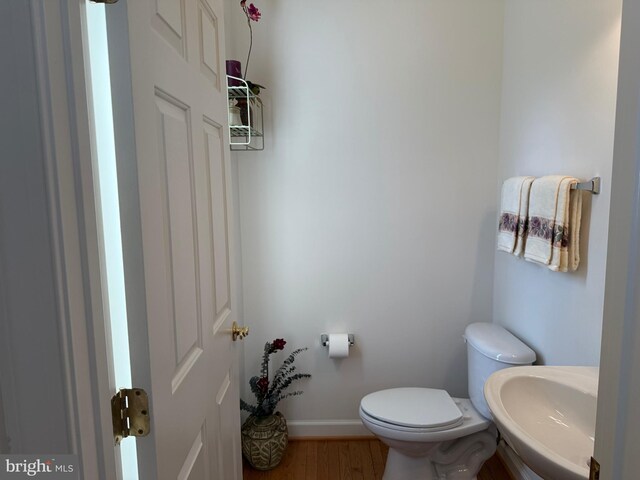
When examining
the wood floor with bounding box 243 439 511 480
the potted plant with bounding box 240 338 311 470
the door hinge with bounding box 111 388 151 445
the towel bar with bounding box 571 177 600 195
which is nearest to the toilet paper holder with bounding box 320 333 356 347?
the potted plant with bounding box 240 338 311 470

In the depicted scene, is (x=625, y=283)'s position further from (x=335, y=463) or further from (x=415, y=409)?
(x=335, y=463)

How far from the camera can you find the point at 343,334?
84.6 inches

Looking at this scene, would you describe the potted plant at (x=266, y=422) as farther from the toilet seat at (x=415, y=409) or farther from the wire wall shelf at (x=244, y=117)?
the wire wall shelf at (x=244, y=117)

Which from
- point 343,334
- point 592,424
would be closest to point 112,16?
point 592,424

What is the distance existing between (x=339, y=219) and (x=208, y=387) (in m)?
1.24

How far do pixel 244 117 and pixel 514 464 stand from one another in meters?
2.13

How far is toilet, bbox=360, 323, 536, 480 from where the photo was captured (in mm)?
1649

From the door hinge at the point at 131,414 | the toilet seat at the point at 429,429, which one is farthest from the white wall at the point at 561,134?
the door hinge at the point at 131,414

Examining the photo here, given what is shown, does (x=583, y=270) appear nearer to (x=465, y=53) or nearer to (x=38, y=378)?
(x=465, y=53)

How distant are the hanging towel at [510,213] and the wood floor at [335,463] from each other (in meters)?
1.18

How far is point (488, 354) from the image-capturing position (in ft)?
5.65

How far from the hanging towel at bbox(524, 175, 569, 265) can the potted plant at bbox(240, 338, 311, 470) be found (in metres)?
1.23

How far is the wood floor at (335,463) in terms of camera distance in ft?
6.38

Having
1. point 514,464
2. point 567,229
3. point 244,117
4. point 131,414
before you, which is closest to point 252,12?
point 244,117
